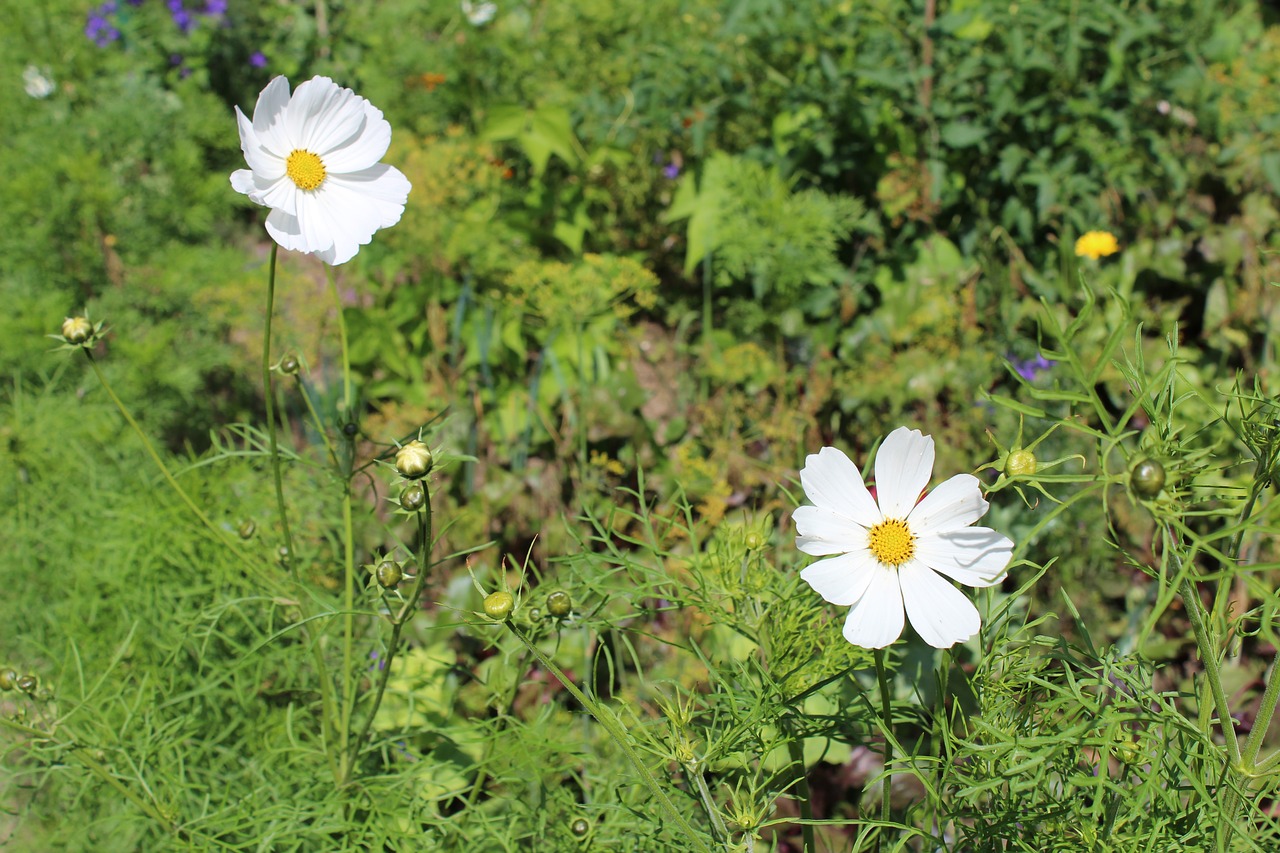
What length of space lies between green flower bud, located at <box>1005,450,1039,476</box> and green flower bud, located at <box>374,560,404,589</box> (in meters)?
0.50

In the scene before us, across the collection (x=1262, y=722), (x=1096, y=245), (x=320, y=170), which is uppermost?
(x=1096, y=245)

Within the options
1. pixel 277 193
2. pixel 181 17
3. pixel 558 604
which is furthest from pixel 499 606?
pixel 181 17

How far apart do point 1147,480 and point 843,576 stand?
0.26m

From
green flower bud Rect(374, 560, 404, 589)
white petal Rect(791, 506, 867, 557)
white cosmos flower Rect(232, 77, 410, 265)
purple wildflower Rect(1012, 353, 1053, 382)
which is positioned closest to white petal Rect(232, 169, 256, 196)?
white cosmos flower Rect(232, 77, 410, 265)

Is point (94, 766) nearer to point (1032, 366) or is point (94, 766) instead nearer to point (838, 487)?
point (838, 487)

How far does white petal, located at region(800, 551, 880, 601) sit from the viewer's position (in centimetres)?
78

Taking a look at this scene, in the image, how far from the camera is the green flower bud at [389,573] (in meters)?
0.83

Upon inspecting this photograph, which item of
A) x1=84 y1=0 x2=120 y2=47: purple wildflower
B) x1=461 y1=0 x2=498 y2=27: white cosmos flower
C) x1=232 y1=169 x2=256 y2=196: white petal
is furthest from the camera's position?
x1=84 y1=0 x2=120 y2=47: purple wildflower

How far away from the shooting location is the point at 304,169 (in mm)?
979

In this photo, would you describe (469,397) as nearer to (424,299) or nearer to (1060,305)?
(424,299)

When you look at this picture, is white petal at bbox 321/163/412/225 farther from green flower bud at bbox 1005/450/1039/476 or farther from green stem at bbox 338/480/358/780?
green flower bud at bbox 1005/450/1039/476

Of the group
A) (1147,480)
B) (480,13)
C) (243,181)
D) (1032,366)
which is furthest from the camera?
(480,13)

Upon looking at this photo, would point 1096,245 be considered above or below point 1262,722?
above

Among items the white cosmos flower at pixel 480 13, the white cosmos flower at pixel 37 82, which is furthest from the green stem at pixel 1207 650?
the white cosmos flower at pixel 37 82
